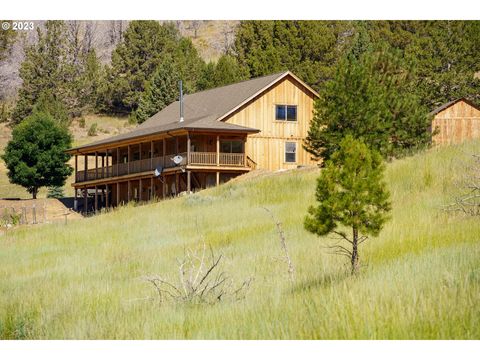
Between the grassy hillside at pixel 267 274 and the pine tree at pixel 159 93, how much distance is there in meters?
42.7

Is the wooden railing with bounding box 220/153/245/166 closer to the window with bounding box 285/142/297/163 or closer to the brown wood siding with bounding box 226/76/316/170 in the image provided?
the brown wood siding with bounding box 226/76/316/170

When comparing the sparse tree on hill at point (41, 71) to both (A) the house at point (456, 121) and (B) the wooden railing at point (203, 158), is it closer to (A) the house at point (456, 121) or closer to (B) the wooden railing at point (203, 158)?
(B) the wooden railing at point (203, 158)

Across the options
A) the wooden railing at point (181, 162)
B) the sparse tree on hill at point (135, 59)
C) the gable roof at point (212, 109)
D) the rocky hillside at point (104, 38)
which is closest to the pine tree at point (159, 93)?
the sparse tree on hill at point (135, 59)

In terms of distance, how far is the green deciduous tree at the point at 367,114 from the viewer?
31.4 m

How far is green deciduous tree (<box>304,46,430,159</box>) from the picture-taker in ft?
103

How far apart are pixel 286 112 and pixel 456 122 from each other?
28.9 feet

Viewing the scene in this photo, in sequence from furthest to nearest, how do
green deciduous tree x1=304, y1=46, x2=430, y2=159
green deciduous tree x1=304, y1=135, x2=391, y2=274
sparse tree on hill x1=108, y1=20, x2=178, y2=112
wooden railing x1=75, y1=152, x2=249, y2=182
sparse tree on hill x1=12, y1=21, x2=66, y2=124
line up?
sparse tree on hill x1=108, y1=20, x2=178, y2=112 < sparse tree on hill x1=12, y1=21, x2=66, y2=124 < wooden railing x1=75, y1=152, x2=249, y2=182 < green deciduous tree x1=304, y1=46, x2=430, y2=159 < green deciduous tree x1=304, y1=135, x2=391, y2=274

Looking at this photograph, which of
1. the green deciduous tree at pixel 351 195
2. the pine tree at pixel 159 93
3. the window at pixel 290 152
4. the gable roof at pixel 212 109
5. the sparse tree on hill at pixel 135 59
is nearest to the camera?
the green deciduous tree at pixel 351 195

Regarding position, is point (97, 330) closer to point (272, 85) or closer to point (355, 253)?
point (355, 253)

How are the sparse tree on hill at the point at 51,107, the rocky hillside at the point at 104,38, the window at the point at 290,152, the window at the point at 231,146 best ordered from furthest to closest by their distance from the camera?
the rocky hillside at the point at 104,38
the sparse tree on hill at the point at 51,107
the window at the point at 290,152
the window at the point at 231,146

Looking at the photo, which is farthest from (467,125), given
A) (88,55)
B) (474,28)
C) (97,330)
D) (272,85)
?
(88,55)

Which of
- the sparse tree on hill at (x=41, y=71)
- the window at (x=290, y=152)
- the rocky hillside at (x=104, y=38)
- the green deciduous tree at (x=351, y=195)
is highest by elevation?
the rocky hillside at (x=104, y=38)

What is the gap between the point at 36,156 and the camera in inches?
2108

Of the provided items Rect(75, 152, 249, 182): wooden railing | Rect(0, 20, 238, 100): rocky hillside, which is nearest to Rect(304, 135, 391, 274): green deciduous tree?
Rect(75, 152, 249, 182): wooden railing
